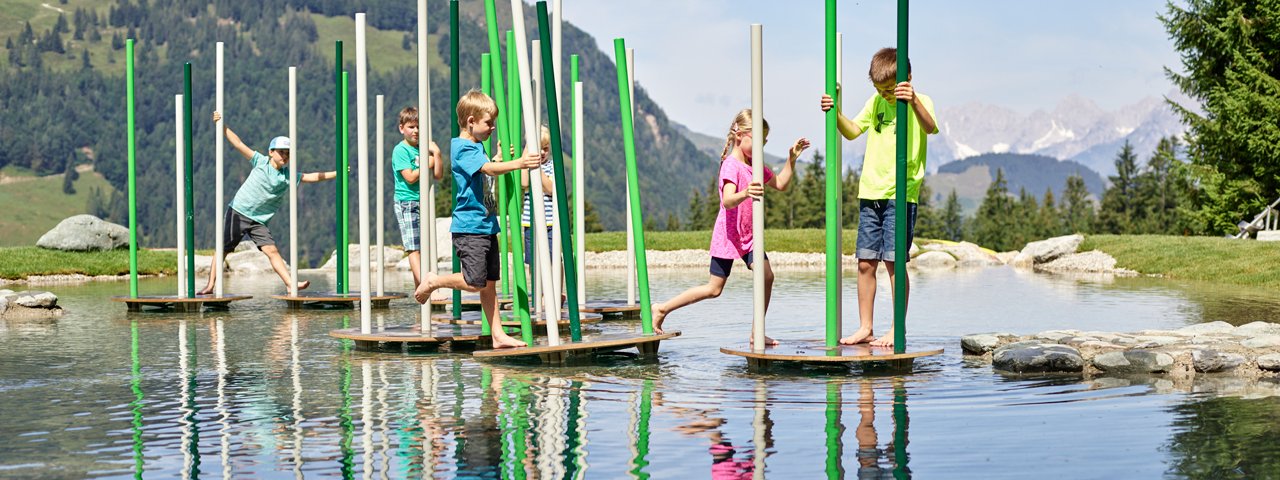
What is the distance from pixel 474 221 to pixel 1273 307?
1012cm

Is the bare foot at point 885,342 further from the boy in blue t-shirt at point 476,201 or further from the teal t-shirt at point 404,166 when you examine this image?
the teal t-shirt at point 404,166

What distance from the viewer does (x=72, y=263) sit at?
27.7 meters

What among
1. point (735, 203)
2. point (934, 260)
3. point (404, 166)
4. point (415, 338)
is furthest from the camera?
point (934, 260)

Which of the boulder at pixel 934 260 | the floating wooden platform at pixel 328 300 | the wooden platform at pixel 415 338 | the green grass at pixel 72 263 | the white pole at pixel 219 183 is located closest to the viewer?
the wooden platform at pixel 415 338

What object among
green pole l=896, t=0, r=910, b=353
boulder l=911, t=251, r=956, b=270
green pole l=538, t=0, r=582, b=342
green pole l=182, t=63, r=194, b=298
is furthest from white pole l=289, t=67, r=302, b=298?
boulder l=911, t=251, r=956, b=270

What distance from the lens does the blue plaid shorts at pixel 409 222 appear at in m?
13.7

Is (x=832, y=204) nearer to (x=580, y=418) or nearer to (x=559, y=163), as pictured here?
(x=559, y=163)

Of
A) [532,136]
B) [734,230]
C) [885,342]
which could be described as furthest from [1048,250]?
[532,136]

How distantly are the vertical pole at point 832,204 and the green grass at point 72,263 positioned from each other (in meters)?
20.4

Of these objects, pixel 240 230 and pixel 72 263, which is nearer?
pixel 240 230

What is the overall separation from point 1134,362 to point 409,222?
796 centimetres

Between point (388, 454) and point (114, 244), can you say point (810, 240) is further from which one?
point (388, 454)

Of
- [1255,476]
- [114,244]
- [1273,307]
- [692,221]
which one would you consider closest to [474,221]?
[1255,476]

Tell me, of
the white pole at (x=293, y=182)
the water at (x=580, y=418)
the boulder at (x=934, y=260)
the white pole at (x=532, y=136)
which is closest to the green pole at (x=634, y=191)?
the water at (x=580, y=418)
